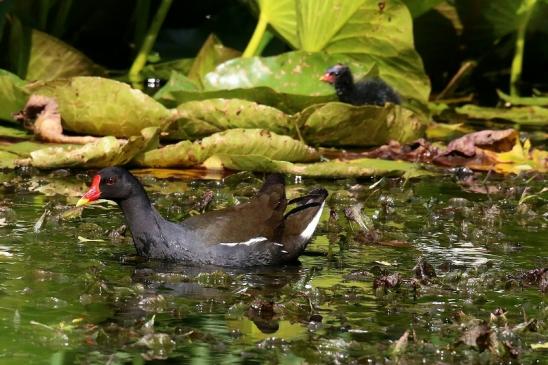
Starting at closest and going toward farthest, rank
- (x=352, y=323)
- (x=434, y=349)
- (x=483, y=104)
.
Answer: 1. (x=434, y=349)
2. (x=352, y=323)
3. (x=483, y=104)

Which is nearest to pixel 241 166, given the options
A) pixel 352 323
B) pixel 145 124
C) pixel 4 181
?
pixel 145 124

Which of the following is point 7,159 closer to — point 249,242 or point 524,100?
point 249,242

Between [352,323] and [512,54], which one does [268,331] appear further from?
[512,54]

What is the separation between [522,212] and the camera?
693 cm

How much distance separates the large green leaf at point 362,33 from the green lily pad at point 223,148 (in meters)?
1.51

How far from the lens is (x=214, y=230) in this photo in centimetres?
582

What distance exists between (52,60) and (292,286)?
14.6ft

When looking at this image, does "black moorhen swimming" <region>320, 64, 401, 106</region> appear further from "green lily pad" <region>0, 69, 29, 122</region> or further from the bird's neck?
the bird's neck

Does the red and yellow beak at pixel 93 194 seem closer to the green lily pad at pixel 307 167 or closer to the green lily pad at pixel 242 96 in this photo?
the green lily pad at pixel 307 167

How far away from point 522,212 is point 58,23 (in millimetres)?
4672

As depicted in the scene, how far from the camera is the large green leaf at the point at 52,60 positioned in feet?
30.3

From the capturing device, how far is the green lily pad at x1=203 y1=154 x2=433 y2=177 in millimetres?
7606

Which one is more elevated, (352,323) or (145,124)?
(145,124)

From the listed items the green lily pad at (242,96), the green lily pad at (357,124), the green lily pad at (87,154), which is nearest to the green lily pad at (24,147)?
the green lily pad at (87,154)
